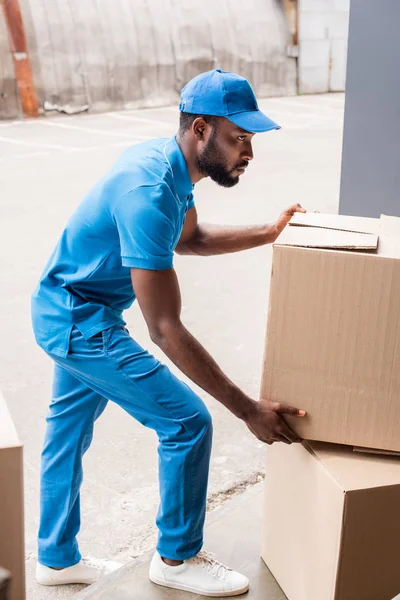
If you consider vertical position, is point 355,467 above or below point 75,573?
above

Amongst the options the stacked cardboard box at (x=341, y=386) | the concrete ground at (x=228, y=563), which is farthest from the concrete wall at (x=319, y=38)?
the stacked cardboard box at (x=341, y=386)

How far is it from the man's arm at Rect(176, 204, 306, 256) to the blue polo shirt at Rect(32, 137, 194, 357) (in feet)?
0.94

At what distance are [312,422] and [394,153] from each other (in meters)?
1.16

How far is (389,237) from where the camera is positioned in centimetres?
192

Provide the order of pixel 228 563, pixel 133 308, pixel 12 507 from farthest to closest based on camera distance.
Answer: pixel 133 308, pixel 228 563, pixel 12 507

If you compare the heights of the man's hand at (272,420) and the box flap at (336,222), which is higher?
the box flap at (336,222)

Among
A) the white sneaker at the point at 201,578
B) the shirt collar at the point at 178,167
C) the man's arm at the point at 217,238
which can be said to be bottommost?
the white sneaker at the point at 201,578

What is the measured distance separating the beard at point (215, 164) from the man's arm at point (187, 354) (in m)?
0.31

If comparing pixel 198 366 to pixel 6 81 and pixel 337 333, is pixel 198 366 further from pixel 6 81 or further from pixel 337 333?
pixel 6 81

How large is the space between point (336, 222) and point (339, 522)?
2.47 feet

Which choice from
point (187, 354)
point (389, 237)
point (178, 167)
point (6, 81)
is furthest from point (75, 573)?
point (6, 81)

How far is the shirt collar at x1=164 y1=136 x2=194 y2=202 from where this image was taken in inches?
79.7

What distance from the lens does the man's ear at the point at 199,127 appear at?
2002 millimetres

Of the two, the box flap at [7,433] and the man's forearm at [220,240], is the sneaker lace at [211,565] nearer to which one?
the box flap at [7,433]
